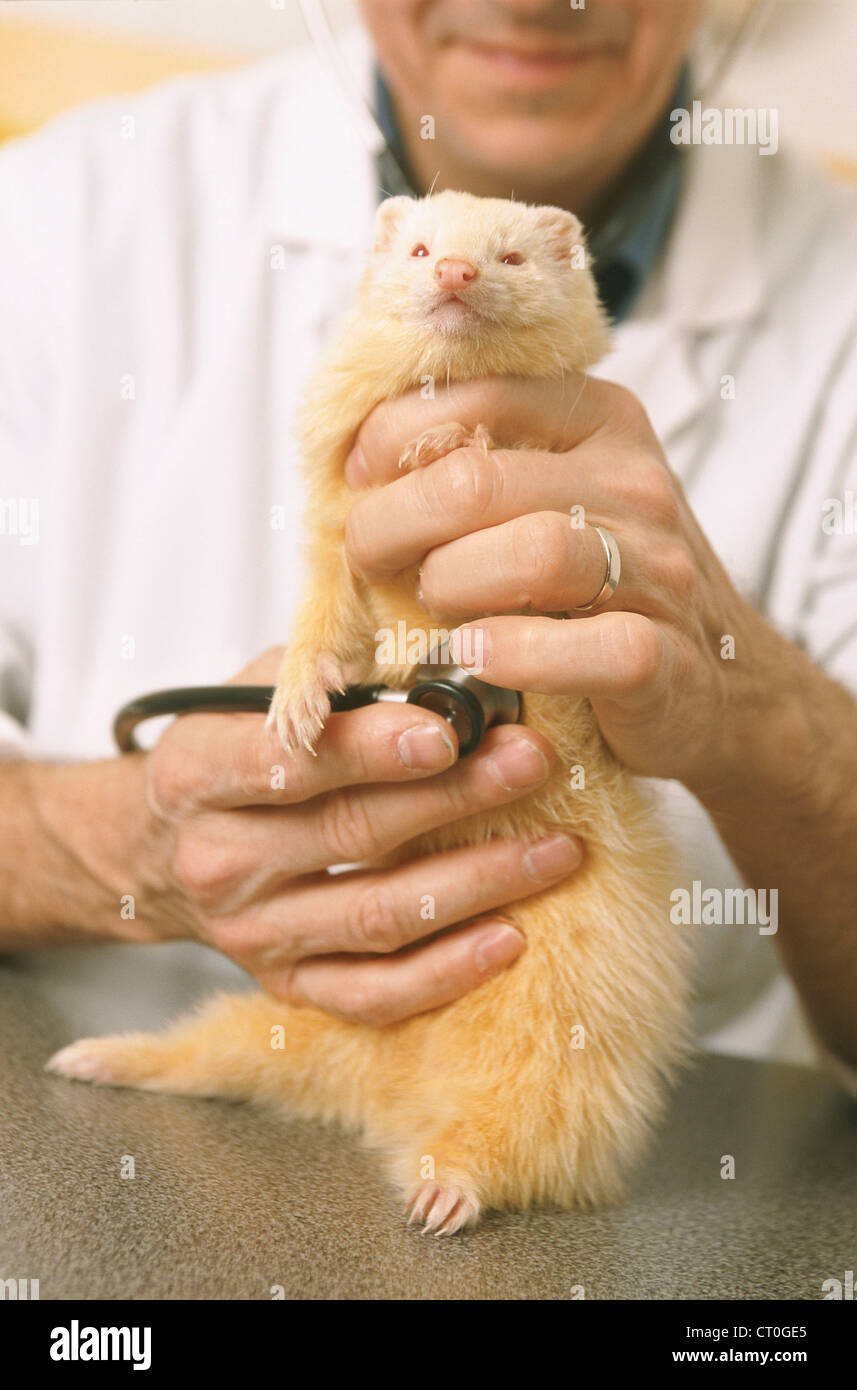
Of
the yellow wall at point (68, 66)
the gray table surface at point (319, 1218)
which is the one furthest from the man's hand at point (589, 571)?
the yellow wall at point (68, 66)

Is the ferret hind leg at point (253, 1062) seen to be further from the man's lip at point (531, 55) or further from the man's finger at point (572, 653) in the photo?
the man's lip at point (531, 55)

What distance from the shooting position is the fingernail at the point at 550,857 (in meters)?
0.53

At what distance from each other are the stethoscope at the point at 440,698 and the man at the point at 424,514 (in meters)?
0.01

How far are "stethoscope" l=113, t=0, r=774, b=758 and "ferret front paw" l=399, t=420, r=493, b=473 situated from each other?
0.09 metres

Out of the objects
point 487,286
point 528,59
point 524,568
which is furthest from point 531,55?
point 524,568

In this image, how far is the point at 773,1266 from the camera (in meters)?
0.48

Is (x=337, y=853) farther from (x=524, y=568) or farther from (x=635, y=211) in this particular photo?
(x=635, y=211)

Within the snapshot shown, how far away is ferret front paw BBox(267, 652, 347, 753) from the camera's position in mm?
518

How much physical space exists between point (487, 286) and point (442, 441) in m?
0.07

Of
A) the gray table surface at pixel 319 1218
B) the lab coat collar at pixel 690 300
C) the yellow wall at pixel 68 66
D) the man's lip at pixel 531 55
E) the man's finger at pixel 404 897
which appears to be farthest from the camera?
the yellow wall at pixel 68 66

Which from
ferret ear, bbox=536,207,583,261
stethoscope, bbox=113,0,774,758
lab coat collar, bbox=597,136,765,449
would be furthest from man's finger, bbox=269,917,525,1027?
lab coat collar, bbox=597,136,765,449

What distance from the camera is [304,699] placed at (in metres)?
0.52

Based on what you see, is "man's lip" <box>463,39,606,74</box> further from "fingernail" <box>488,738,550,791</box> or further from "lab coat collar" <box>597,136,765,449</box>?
"fingernail" <box>488,738,550,791</box>

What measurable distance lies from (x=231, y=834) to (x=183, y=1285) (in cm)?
24
